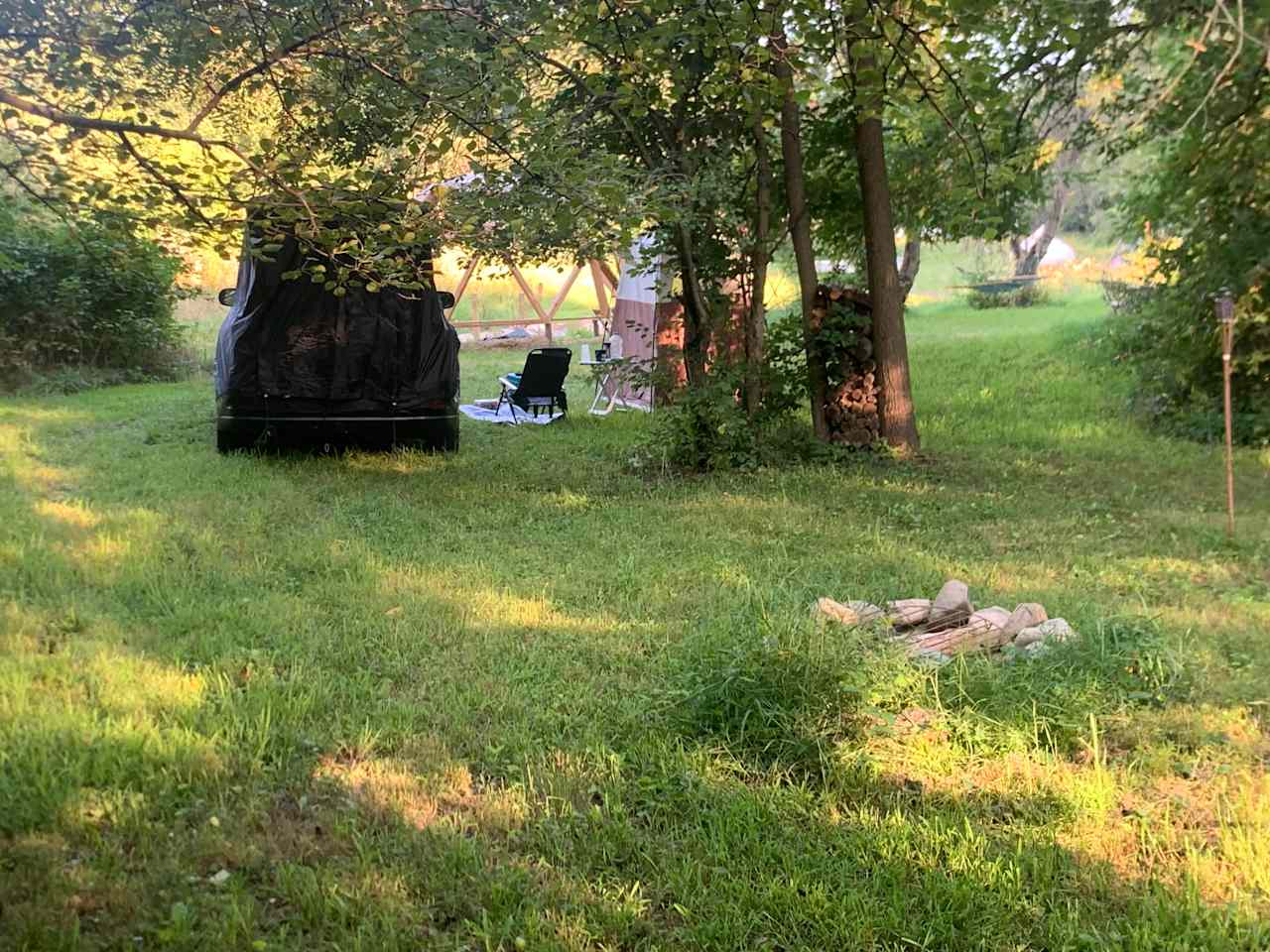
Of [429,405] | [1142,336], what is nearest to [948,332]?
[1142,336]

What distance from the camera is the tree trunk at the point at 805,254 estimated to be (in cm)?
910

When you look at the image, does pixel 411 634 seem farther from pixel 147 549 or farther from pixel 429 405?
pixel 429 405

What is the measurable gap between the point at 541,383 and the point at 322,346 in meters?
3.70

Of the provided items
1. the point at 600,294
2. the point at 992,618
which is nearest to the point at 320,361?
the point at 992,618

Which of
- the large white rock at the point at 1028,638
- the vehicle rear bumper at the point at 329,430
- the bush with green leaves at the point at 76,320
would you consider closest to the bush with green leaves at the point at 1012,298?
the bush with green leaves at the point at 76,320

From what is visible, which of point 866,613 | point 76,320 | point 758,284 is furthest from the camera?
point 76,320

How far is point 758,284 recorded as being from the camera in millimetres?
9352

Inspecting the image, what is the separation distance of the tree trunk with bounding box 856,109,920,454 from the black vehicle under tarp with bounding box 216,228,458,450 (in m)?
A: 4.15

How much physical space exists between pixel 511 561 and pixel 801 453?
14.1ft

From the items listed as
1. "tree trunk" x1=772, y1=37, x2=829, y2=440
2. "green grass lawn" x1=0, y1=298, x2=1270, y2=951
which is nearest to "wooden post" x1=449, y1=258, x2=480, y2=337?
"tree trunk" x1=772, y1=37, x2=829, y2=440

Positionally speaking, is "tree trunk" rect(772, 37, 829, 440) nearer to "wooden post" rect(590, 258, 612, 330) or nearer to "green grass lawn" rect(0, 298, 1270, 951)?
"green grass lawn" rect(0, 298, 1270, 951)

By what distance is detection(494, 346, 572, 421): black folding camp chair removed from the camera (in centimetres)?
1194

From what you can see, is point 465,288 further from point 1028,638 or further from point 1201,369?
point 1028,638

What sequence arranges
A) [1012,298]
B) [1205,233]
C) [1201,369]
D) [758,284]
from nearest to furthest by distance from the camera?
[758,284]
[1205,233]
[1201,369]
[1012,298]
